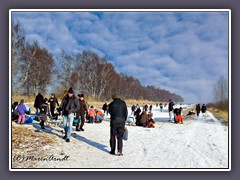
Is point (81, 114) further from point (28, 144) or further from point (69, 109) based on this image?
point (28, 144)

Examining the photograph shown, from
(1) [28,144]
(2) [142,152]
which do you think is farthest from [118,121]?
(1) [28,144]

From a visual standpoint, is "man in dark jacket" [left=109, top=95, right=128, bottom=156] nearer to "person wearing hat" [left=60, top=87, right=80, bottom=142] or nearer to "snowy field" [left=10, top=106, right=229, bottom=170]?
"snowy field" [left=10, top=106, right=229, bottom=170]

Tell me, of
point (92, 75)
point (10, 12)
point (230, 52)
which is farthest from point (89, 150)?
point (92, 75)

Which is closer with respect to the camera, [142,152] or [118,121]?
[118,121]

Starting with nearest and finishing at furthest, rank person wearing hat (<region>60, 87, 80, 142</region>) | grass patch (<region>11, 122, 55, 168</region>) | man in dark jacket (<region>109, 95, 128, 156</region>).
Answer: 1. grass patch (<region>11, 122, 55, 168</region>)
2. man in dark jacket (<region>109, 95, 128, 156</region>)
3. person wearing hat (<region>60, 87, 80, 142</region>)

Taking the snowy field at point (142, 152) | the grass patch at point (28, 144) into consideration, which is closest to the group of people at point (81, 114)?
the snowy field at point (142, 152)

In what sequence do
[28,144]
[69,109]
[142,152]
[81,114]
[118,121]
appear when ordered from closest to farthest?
[118,121] < [142,152] < [28,144] < [69,109] < [81,114]

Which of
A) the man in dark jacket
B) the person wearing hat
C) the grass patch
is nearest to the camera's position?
the grass patch

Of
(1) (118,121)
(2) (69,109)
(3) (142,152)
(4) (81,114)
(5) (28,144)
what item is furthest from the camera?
(4) (81,114)

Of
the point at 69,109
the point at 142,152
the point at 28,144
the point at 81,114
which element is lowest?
the point at 142,152

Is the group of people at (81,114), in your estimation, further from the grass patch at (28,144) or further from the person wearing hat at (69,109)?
the grass patch at (28,144)

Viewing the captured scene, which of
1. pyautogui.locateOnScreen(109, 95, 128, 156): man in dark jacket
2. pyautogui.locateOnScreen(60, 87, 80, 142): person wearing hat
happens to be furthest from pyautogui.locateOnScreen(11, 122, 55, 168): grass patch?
pyautogui.locateOnScreen(109, 95, 128, 156): man in dark jacket
